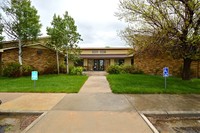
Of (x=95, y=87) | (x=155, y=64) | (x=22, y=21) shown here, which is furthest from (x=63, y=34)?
(x=155, y=64)

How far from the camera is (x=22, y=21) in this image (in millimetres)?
16969

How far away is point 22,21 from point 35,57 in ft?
14.6

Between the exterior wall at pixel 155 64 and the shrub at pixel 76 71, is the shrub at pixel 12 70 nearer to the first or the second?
the shrub at pixel 76 71

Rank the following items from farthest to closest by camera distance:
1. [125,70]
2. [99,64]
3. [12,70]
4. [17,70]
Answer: [99,64], [125,70], [17,70], [12,70]

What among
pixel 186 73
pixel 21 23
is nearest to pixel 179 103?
pixel 186 73

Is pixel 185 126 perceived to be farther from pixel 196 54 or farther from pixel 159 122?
pixel 196 54

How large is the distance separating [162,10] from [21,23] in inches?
499

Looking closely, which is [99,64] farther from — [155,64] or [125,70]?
[155,64]

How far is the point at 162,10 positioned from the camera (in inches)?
456

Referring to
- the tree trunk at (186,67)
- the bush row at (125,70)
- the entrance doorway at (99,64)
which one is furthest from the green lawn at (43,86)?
the entrance doorway at (99,64)

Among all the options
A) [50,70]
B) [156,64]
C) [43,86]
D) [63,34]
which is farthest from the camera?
[156,64]

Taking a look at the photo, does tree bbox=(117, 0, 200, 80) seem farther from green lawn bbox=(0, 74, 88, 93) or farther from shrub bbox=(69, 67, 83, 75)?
shrub bbox=(69, 67, 83, 75)

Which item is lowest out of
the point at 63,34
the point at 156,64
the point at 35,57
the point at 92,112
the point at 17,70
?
the point at 92,112

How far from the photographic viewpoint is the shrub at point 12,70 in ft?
56.3
